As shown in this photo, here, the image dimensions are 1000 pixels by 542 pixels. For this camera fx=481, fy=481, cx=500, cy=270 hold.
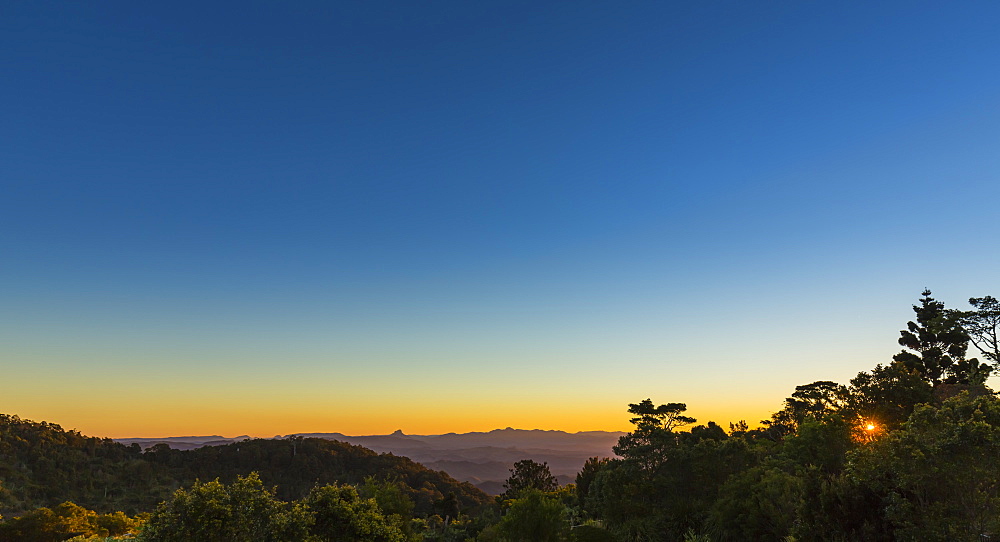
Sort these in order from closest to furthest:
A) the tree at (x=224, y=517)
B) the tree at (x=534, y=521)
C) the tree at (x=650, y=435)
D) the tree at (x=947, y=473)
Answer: the tree at (x=947, y=473)
the tree at (x=224, y=517)
the tree at (x=534, y=521)
the tree at (x=650, y=435)

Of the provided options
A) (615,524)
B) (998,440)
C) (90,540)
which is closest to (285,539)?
(90,540)

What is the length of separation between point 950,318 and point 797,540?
26.3m

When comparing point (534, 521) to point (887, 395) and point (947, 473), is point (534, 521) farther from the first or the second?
point (887, 395)

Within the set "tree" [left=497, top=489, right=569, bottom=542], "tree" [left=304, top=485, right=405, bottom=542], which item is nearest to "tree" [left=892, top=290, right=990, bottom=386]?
"tree" [left=497, top=489, right=569, bottom=542]

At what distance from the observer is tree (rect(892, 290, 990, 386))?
117 feet

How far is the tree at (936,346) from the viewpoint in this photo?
35.6 m

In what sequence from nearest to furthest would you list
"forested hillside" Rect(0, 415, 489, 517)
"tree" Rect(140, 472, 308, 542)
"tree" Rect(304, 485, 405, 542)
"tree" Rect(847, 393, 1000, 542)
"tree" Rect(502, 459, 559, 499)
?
1. "tree" Rect(847, 393, 1000, 542)
2. "tree" Rect(140, 472, 308, 542)
3. "tree" Rect(304, 485, 405, 542)
4. "tree" Rect(502, 459, 559, 499)
5. "forested hillside" Rect(0, 415, 489, 517)

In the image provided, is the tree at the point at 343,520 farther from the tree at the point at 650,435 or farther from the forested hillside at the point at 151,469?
the forested hillside at the point at 151,469

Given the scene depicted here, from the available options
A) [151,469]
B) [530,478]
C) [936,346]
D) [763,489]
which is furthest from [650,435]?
[151,469]

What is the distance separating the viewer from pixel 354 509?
1961 centimetres

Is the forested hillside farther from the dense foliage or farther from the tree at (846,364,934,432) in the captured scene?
the tree at (846,364,934,432)

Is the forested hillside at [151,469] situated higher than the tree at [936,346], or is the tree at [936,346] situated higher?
the tree at [936,346]

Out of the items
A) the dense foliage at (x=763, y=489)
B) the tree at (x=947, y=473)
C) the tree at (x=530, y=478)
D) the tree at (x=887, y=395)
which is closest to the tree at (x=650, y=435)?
the dense foliage at (x=763, y=489)

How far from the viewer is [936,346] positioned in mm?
41438
